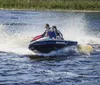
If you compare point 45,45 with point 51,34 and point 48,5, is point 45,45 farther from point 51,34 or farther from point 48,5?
point 48,5

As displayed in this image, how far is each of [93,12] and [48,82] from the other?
72258mm

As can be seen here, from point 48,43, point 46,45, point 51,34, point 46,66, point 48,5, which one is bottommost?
point 48,5

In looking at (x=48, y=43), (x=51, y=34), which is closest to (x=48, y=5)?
(x=51, y=34)

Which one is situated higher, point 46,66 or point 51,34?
point 51,34

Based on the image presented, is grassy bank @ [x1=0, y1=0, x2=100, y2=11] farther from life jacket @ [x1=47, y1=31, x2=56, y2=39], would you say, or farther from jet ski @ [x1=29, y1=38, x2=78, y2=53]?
jet ski @ [x1=29, y1=38, x2=78, y2=53]

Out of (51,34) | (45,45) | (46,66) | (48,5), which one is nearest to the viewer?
(46,66)

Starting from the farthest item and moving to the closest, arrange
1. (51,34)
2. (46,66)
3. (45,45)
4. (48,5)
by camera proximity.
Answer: (48,5) < (51,34) < (45,45) < (46,66)

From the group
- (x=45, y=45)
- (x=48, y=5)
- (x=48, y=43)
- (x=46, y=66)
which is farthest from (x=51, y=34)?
(x=48, y=5)

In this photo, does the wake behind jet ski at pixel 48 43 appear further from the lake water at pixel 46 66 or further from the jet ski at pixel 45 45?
the lake water at pixel 46 66

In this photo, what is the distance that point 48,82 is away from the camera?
21125 millimetres

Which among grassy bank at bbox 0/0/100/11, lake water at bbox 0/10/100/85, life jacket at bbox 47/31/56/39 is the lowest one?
grassy bank at bbox 0/0/100/11

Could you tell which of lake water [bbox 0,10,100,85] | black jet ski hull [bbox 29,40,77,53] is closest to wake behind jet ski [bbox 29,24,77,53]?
black jet ski hull [bbox 29,40,77,53]

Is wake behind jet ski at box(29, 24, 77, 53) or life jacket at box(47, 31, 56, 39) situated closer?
wake behind jet ski at box(29, 24, 77, 53)

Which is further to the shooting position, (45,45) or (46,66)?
(45,45)
